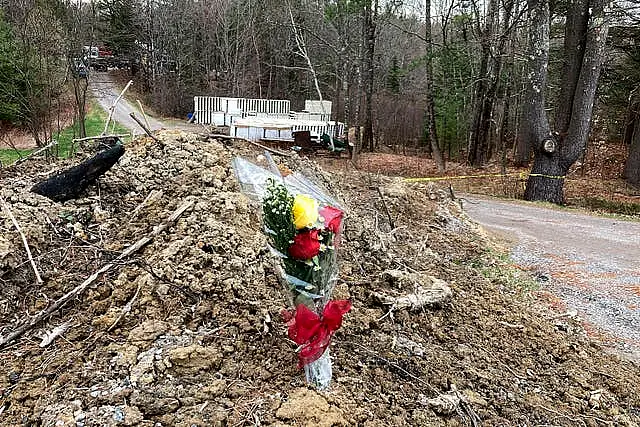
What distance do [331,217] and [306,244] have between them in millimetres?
171

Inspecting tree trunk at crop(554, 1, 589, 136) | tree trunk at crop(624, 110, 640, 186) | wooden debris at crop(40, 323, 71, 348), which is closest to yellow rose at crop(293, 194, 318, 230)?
wooden debris at crop(40, 323, 71, 348)

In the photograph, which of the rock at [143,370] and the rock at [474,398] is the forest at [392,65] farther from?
the rock at [143,370]

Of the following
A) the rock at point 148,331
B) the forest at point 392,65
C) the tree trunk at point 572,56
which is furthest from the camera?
the tree trunk at point 572,56

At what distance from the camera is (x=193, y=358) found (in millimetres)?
2713

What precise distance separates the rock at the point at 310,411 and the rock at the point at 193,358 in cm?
46

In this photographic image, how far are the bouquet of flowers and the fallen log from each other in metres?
2.37

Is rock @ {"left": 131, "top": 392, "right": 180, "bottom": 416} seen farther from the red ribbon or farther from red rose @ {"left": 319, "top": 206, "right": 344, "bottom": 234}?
red rose @ {"left": 319, "top": 206, "right": 344, "bottom": 234}

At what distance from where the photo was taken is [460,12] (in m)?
17.2

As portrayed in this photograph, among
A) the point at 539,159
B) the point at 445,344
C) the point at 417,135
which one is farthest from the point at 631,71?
the point at 445,344

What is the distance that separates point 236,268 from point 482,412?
170 centimetres

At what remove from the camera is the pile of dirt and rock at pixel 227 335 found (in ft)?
8.28

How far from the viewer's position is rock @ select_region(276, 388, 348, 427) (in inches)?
95.9

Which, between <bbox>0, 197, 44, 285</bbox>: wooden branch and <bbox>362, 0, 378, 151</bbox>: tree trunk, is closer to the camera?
<bbox>0, 197, 44, 285</bbox>: wooden branch

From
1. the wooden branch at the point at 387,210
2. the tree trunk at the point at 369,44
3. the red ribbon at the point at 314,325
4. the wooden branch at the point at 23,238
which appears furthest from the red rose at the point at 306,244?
the tree trunk at the point at 369,44
